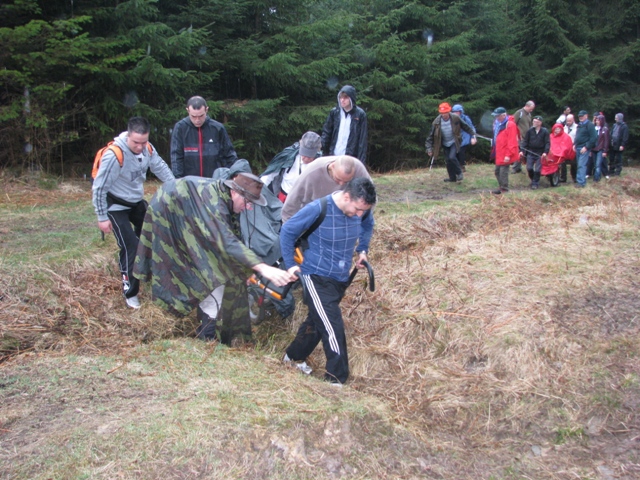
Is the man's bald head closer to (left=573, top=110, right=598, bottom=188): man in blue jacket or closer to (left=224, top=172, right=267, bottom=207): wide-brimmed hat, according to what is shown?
(left=224, top=172, right=267, bottom=207): wide-brimmed hat

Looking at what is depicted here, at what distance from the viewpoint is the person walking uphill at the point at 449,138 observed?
40.5ft

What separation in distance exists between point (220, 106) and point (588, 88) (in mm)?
14969

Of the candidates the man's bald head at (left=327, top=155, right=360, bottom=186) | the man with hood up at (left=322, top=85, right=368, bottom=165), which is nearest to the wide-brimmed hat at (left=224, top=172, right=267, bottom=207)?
the man's bald head at (left=327, top=155, right=360, bottom=186)

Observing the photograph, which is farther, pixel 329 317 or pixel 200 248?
pixel 200 248

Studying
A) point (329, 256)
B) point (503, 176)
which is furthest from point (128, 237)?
point (503, 176)

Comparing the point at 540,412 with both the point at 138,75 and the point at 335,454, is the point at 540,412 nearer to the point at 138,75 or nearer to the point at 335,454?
the point at 335,454

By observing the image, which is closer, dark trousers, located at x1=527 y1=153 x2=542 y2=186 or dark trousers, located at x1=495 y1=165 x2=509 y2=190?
dark trousers, located at x1=495 y1=165 x2=509 y2=190

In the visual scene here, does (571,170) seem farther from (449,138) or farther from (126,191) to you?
(126,191)

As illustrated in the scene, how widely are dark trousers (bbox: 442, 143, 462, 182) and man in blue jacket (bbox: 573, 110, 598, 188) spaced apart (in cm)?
265

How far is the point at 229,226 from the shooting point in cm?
482

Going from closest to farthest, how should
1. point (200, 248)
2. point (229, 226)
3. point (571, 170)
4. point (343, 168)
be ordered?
1. point (229, 226)
2. point (343, 168)
3. point (200, 248)
4. point (571, 170)

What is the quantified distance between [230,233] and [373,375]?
1977mm

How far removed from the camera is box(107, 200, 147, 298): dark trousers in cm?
564

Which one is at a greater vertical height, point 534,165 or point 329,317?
point 534,165
